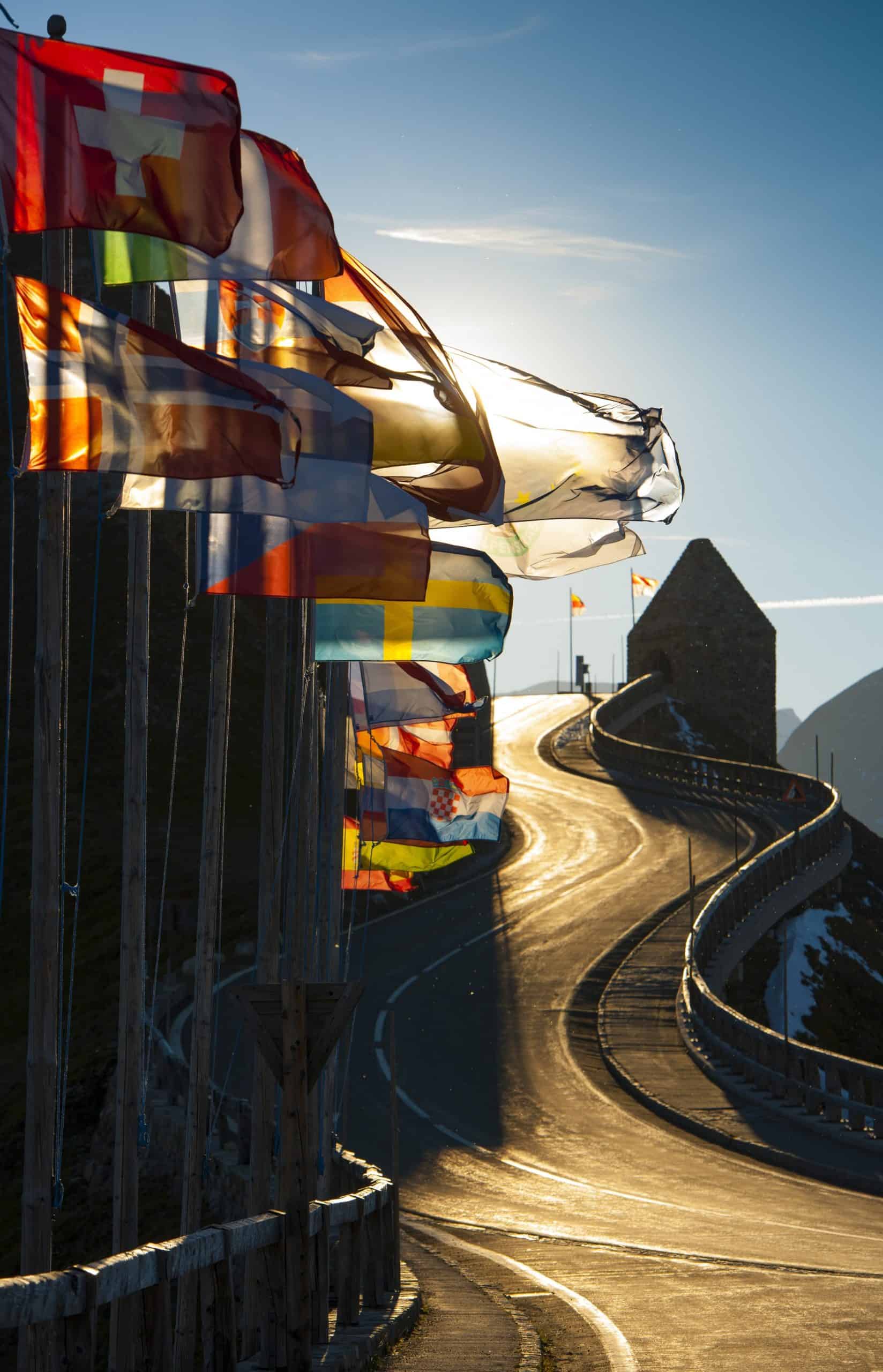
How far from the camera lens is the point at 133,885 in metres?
13.8

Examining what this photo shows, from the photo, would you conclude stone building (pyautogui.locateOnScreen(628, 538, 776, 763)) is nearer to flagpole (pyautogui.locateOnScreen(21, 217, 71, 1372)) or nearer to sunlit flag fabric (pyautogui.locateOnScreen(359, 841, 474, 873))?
sunlit flag fabric (pyautogui.locateOnScreen(359, 841, 474, 873))

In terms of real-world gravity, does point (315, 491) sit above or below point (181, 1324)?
above

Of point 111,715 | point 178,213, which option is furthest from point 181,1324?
point 111,715

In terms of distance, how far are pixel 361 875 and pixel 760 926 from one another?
18.2 meters

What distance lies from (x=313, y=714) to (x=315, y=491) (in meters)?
5.53

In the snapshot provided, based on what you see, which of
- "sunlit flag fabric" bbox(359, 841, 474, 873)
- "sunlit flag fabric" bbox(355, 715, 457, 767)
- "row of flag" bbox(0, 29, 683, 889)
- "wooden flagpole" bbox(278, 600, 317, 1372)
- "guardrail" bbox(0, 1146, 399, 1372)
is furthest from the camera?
"sunlit flag fabric" bbox(359, 841, 474, 873)

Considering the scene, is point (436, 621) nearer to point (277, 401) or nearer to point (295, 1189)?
point (277, 401)

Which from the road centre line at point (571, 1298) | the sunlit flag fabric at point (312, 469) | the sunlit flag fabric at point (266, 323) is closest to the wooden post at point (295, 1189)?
the road centre line at point (571, 1298)

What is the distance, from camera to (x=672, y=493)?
17609 mm

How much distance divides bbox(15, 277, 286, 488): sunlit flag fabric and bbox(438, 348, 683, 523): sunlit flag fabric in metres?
5.62

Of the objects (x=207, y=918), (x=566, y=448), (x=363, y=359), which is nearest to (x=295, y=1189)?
(x=207, y=918)

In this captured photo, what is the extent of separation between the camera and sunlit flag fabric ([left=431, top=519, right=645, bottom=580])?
728 inches

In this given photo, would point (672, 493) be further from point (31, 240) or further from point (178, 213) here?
point (31, 240)

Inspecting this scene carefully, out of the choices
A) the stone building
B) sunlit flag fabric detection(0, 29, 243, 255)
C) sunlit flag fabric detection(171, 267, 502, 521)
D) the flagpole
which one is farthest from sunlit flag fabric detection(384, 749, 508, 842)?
the stone building
